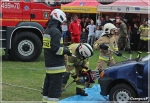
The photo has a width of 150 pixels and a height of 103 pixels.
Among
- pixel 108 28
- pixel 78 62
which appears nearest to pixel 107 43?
pixel 108 28

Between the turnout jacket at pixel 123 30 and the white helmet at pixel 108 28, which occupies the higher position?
the white helmet at pixel 108 28

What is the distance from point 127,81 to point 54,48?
1499 mm

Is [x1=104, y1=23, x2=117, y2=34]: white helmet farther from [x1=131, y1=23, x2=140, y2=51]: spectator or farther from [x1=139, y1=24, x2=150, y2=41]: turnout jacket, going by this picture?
[x1=131, y1=23, x2=140, y2=51]: spectator

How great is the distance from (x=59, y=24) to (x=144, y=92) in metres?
1.99

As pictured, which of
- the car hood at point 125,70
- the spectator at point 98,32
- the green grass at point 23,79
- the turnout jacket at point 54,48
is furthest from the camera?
the spectator at point 98,32

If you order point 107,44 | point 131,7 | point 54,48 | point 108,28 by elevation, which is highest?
point 131,7

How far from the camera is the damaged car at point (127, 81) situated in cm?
621

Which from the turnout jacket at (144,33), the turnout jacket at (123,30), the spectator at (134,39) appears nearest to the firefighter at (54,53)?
the turnout jacket at (123,30)

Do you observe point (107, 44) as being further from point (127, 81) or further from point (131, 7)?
point (131, 7)

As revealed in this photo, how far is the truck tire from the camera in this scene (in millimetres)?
12312

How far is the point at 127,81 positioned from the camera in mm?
6422

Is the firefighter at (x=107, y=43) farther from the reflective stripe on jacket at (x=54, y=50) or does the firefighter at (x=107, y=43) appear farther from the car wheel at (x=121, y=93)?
the reflective stripe on jacket at (x=54, y=50)

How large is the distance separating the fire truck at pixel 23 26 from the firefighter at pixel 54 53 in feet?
19.8

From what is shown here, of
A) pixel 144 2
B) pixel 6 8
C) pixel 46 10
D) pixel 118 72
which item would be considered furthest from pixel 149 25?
pixel 118 72
